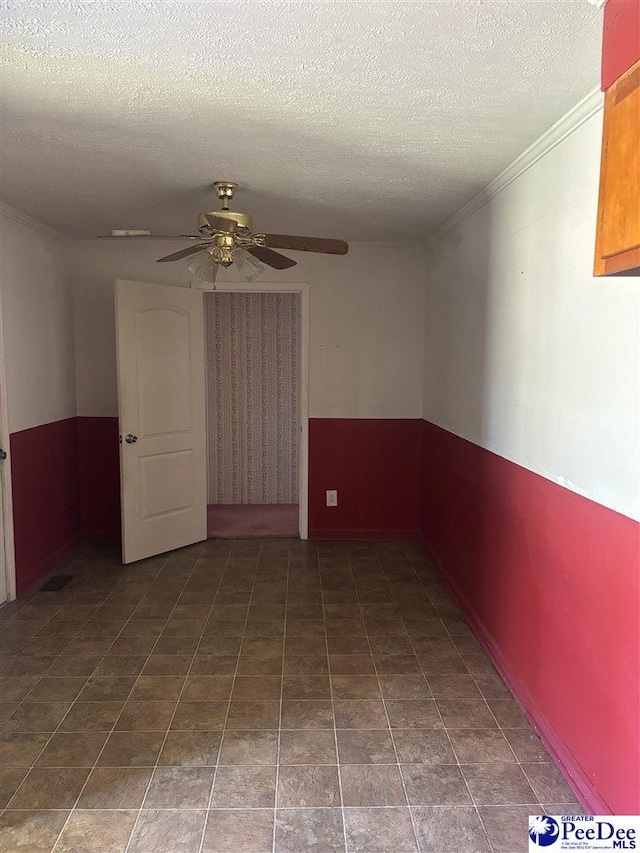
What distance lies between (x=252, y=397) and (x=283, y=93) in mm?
3677

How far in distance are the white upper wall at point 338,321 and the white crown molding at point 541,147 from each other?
113 cm

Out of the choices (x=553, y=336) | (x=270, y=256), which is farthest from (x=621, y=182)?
(x=270, y=256)

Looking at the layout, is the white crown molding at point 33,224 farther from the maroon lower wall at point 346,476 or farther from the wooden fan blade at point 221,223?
the wooden fan blade at point 221,223

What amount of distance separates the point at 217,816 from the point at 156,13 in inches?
91.5

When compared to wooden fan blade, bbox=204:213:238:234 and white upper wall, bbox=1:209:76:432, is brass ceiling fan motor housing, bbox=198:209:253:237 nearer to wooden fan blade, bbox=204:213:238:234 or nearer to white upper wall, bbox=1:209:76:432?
wooden fan blade, bbox=204:213:238:234

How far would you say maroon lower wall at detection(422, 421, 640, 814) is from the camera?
5.38 ft

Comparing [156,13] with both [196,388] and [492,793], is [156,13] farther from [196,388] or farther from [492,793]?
[196,388]

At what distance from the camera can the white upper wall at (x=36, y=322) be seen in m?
3.35

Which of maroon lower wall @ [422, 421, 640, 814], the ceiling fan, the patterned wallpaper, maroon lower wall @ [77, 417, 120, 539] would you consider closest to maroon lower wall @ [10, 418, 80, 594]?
maroon lower wall @ [77, 417, 120, 539]

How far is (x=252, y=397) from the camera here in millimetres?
5359

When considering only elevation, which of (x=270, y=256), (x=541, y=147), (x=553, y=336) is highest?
(x=541, y=147)

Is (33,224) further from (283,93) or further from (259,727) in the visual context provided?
(259,727)

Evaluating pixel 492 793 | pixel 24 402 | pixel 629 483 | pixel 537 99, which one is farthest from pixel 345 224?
pixel 492 793

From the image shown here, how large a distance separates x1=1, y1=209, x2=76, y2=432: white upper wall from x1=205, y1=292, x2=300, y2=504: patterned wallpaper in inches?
54.7
